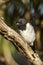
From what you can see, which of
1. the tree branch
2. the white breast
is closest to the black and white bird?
the white breast

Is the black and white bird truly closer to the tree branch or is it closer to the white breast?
the white breast

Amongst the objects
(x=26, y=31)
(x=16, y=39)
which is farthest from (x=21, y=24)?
(x=16, y=39)

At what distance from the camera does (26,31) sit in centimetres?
298

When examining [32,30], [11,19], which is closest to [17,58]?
[11,19]

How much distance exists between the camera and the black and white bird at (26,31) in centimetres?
295

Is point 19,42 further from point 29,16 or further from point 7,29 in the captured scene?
point 29,16

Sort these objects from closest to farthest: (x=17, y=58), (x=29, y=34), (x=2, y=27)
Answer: (x=2, y=27) → (x=29, y=34) → (x=17, y=58)

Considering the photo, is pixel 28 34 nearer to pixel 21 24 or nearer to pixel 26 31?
pixel 26 31

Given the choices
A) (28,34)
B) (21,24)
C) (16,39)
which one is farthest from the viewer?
(21,24)

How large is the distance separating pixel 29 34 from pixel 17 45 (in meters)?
1.29

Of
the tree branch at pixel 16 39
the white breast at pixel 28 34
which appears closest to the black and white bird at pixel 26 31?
the white breast at pixel 28 34

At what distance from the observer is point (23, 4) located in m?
3.87

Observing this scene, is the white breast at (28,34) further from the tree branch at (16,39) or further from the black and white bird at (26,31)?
the tree branch at (16,39)

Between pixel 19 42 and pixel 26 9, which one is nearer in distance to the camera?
pixel 19 42
